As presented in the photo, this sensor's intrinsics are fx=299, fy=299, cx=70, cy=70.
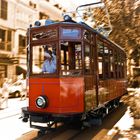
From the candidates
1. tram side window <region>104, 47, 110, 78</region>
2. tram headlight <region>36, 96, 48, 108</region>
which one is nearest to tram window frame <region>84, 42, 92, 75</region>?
tram headlight <region>36, 96, 48, 108</region>

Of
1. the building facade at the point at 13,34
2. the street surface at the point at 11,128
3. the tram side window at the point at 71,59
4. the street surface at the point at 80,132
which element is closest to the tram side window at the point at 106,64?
the street surface at the point at 80,132

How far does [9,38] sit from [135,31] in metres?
19.5

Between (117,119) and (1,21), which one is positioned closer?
(117,119)

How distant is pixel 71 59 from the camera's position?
838cm

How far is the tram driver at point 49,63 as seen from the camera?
806 cm

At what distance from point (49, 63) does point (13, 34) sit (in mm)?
23301

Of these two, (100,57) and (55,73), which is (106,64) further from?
(55,73)

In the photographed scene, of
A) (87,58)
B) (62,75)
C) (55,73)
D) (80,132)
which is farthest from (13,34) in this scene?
(62,75)

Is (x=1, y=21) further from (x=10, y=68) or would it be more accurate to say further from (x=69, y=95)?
(x=69, y=95)

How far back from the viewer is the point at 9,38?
98.1ft

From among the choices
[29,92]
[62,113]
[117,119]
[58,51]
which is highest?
[58,51]

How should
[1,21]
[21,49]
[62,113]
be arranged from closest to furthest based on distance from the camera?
[62,113] → [1,21] → [21,49]

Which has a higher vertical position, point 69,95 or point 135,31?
point 135,31

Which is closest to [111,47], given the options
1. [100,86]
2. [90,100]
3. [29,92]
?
[100,86]
